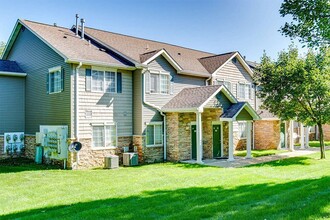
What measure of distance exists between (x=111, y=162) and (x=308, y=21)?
10429mm

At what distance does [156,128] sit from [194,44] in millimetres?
15217

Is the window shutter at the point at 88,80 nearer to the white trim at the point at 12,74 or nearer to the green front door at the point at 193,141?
the white trim at the point at 12,74

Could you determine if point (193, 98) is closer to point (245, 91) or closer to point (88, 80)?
point (88, 80)

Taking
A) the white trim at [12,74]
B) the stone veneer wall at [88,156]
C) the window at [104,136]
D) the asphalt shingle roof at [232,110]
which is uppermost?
the white trim at [12,74]

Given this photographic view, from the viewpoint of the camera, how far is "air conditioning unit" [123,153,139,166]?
15.8 metres

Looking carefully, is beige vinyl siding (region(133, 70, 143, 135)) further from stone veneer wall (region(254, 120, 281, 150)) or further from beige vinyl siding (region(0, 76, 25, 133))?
stone veneer wall (region(254, 120, 281, 150))

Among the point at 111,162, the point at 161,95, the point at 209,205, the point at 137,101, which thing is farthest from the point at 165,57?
the point at 209,205

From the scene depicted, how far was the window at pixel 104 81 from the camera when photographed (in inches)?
615

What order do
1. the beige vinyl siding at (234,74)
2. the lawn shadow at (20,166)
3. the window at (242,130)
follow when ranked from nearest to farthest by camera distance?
the lawn shadow at (20,166) < the beige vinyl siding at (234,74) < the window at (242,130)

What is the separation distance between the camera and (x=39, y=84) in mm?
17500

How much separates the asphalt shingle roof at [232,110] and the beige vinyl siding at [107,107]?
5315 millimetres

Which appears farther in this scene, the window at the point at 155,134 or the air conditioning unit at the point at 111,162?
the window at the point at 155,134

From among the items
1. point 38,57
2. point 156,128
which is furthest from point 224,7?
point 38,57

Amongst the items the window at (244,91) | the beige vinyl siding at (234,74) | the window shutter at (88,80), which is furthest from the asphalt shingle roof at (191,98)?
the window at (244,91)
